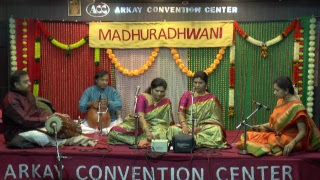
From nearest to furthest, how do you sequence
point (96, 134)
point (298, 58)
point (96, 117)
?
point (96, 134), point (96, 117), point (298, 58)

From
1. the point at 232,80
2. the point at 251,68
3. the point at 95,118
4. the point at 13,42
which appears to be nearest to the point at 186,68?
the point at 232,80

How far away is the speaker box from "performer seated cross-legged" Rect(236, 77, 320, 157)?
0.65 m

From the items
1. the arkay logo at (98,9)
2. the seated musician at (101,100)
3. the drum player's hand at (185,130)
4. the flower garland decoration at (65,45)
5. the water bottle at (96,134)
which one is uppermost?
the arkay logo at (98,9)

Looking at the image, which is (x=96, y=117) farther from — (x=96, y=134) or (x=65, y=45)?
(x=65, y=45)

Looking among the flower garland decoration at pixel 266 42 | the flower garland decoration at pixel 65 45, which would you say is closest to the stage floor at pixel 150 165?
the flower garland decoration at pixel 266 42

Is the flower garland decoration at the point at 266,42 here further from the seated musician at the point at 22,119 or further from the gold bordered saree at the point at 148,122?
the seated musician at the point at 22,119

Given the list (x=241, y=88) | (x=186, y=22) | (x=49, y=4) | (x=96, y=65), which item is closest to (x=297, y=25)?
(x=241, y=88)

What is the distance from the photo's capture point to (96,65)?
298 inches

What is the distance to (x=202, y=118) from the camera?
19.5ft

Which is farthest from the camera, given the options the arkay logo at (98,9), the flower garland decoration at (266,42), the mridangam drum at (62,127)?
the arkay logo at (98,9)

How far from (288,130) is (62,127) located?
2.84 metres

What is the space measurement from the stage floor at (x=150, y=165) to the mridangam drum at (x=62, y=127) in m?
0.28

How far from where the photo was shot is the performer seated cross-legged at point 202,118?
558cm

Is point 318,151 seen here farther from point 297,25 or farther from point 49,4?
point 49,4
